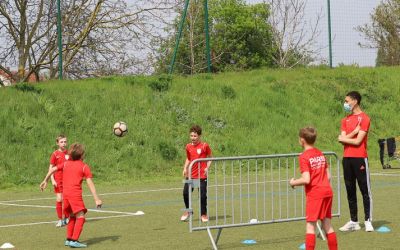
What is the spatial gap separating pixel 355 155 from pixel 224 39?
50.1 m

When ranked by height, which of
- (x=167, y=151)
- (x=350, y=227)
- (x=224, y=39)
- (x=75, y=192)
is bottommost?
(x=350, y=227)

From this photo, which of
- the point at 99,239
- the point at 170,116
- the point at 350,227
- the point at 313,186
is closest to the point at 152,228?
the point at 99,239

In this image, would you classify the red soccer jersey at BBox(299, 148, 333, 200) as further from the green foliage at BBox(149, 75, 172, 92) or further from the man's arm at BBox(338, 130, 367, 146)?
the green foliage at BBox(149, 75, 172, 92)

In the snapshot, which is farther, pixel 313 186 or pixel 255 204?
pixel 255 204

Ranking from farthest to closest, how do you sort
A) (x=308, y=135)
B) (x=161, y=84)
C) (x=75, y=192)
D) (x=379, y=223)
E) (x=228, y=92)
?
(x=228, y=92)
(x=161, y=84)
(x=379, y=223)
(x=75, y=192)
(x=308, y=135)

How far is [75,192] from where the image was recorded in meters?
11.4

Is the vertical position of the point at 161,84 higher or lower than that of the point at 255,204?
higher

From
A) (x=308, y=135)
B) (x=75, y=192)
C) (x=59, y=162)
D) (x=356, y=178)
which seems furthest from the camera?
(x=59, y=162)

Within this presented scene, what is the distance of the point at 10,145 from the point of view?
24.7 metres

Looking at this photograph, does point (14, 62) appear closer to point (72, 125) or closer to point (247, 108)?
point (72, 125)

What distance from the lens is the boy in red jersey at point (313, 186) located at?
893cm

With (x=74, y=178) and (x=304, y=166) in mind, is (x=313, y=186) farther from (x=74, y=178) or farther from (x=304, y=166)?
(x=74, y=178)

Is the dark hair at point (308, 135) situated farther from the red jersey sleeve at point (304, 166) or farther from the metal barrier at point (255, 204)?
the metal barrier at point (255, 204)

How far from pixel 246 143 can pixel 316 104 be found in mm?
5333
